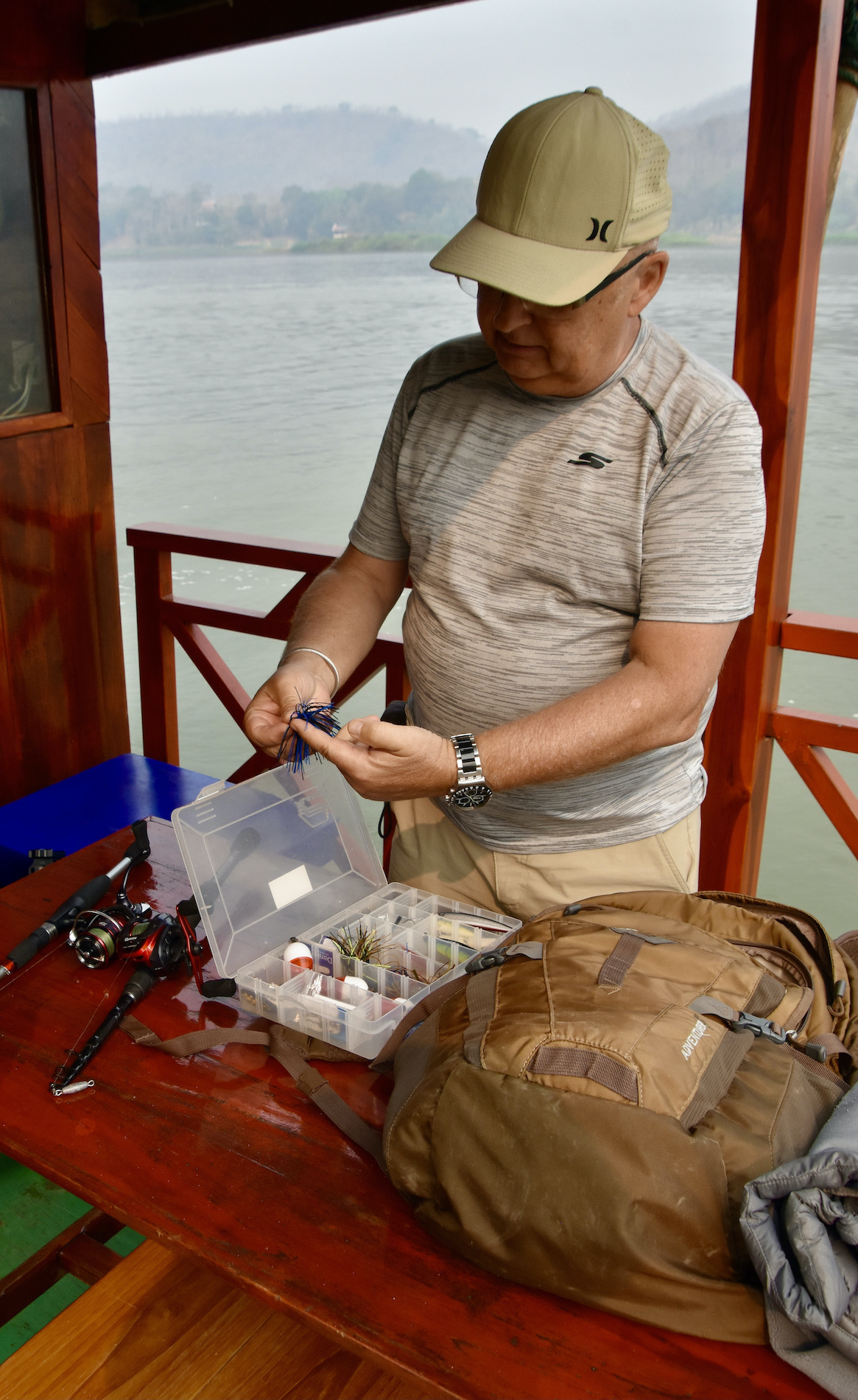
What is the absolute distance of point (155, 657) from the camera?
11.7ft

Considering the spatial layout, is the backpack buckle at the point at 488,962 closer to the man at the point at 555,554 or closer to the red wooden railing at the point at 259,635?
the man at the point at 555,554

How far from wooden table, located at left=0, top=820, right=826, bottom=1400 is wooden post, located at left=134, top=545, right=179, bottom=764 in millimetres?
2110

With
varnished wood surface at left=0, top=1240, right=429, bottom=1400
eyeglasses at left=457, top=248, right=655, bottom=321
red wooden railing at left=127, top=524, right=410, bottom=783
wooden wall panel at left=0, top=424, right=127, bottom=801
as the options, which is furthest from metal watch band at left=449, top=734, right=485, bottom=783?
wooden wall panel at left=0, top=424, right=127, bottom=801

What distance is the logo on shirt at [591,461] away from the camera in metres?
1.45

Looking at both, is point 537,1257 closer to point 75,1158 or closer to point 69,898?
point 75,1158

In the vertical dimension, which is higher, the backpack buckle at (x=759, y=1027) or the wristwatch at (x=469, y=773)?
the wristwatch at (x=469, y=773)

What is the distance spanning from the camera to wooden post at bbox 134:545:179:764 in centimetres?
345

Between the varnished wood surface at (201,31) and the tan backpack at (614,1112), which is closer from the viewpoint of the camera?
the tan backpack at (614,1112)

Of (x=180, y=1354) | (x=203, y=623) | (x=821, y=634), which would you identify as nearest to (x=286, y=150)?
(x=203, y=623)

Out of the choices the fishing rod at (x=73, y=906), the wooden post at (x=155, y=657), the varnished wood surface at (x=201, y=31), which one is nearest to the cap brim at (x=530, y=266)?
the fishing rod at (x=73, y=906)

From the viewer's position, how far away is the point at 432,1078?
1026mm

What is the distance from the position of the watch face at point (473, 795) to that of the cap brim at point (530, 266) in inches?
25.1

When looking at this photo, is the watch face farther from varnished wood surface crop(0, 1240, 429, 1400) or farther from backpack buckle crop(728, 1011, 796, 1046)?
A: varnished wood surface crop(0, 1240, 429, 1400)

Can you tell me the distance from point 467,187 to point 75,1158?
22.4 m
